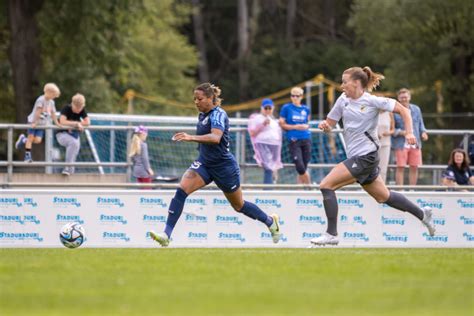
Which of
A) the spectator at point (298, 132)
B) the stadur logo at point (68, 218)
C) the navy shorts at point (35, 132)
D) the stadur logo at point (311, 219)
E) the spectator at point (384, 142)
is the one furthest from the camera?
the navy shorts at point (35, 132)

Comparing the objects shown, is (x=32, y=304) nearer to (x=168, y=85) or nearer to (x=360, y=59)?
(x=168, y=85)

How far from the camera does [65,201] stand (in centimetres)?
1616

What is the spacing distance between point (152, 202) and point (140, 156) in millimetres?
3112

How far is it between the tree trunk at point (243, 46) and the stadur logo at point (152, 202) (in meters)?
45.0

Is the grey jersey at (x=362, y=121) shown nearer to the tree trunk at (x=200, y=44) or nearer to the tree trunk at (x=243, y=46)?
the tree trunk at (x=243, y=46)

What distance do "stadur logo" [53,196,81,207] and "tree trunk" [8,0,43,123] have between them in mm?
13516

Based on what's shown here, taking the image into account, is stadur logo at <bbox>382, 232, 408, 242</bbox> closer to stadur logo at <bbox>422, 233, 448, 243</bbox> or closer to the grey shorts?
stadur logo at <bbox>422, 233, 448, 243</bbox>

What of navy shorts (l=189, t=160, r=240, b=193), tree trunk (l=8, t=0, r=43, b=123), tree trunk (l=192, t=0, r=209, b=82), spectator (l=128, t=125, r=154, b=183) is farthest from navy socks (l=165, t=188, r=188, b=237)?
tree trunk (l=192, t=0, r=209, b=82)

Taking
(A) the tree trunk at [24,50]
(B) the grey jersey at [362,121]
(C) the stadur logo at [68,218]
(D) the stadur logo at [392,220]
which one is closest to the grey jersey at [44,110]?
(C) the stadur logo at [68,218]

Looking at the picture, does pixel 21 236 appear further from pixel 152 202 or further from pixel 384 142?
pixel 384 142

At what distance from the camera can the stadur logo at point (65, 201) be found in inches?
635

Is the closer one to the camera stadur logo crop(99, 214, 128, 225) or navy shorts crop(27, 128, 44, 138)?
stadur logo crop(99, 214, 128, 225)

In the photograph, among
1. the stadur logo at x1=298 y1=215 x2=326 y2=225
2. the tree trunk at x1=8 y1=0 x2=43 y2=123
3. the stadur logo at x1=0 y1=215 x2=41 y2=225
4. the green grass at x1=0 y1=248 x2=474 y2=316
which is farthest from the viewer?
the tree trunk at x1=8 y1=0 x2=43 y2=123

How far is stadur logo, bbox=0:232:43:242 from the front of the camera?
16.0m
